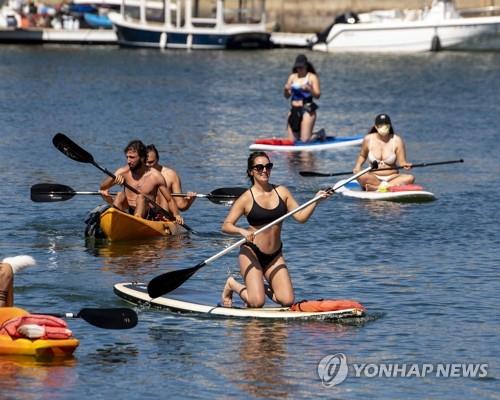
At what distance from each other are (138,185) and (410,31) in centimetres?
5206

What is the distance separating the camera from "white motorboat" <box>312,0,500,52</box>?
72500mm

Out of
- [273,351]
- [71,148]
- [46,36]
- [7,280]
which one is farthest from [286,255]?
[46,36]

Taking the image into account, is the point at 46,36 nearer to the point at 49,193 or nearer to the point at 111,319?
the point at 49,193

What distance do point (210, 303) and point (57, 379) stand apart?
303 centimetres

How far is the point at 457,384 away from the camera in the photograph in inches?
606

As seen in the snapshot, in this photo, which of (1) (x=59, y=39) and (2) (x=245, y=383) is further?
(1) (x=59, y=39)

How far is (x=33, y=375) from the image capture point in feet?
50.3

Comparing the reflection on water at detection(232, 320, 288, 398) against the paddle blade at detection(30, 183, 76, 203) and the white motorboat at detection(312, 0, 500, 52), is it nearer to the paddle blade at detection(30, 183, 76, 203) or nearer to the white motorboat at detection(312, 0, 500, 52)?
the paddle blade at detection(30, 183, 76, 203)

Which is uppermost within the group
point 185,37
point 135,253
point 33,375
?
point 185,37

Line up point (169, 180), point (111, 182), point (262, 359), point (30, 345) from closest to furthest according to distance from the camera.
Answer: point (30, 345) < point (262, 359) < point (111, 182) < point (169, 180)

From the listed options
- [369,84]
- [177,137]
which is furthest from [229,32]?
[177,137]

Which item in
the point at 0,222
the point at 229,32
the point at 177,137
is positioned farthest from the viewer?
the point at 229,32

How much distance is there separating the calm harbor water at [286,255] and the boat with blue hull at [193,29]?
26.3 metres

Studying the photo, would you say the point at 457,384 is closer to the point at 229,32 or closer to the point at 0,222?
the point at 0,222
